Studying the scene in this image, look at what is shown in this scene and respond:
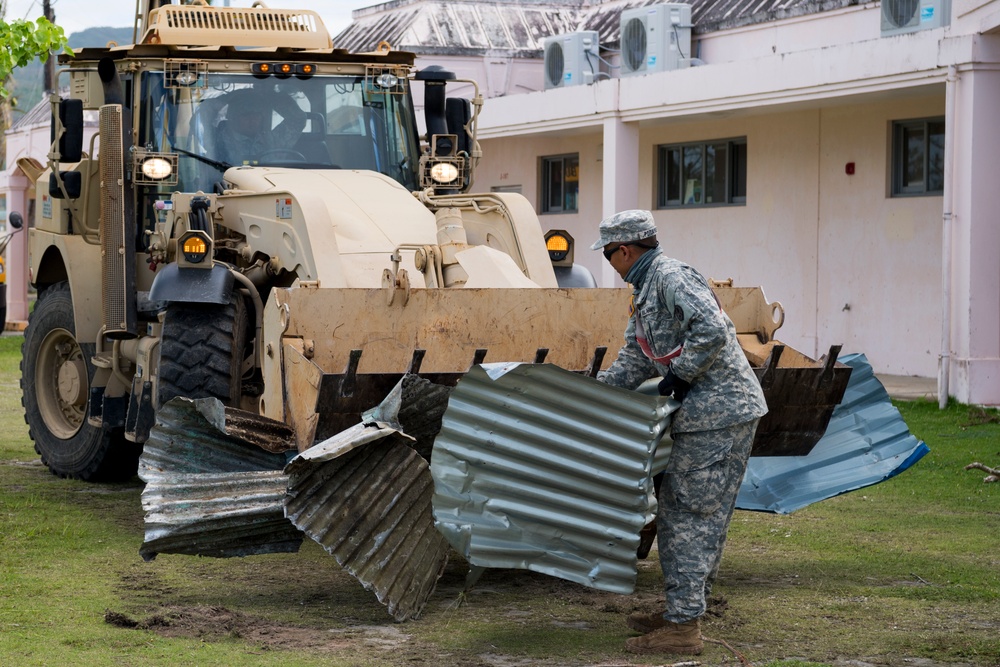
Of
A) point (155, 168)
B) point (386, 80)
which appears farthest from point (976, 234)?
point (155, 168)

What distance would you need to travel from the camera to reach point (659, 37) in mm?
18266

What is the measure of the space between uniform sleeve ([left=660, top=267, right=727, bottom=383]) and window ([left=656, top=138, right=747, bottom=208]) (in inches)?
506

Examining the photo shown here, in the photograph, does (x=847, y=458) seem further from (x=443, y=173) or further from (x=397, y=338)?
(x=443, y=173)

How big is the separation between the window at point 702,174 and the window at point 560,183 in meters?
1.75

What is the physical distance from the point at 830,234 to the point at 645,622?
11677 mm

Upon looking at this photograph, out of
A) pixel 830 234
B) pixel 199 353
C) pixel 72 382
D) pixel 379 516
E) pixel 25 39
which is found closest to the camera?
pixel 379 516

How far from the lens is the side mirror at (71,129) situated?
8641mm

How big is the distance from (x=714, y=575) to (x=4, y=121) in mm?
30827

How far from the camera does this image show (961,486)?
9656 millimetres

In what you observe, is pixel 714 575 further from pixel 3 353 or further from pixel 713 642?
pixel 3 353

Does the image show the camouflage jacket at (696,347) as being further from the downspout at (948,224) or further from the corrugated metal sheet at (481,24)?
the corrugated metal sheet at (481,24)

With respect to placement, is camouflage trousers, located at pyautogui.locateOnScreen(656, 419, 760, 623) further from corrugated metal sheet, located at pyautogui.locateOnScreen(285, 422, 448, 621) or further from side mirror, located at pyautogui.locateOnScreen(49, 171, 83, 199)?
side mirror, located at pyautogui.locateOnScreen(49, 171, 83, 199)

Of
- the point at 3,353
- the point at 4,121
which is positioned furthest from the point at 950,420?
the point at 4,121

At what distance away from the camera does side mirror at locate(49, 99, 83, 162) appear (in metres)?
8.64
